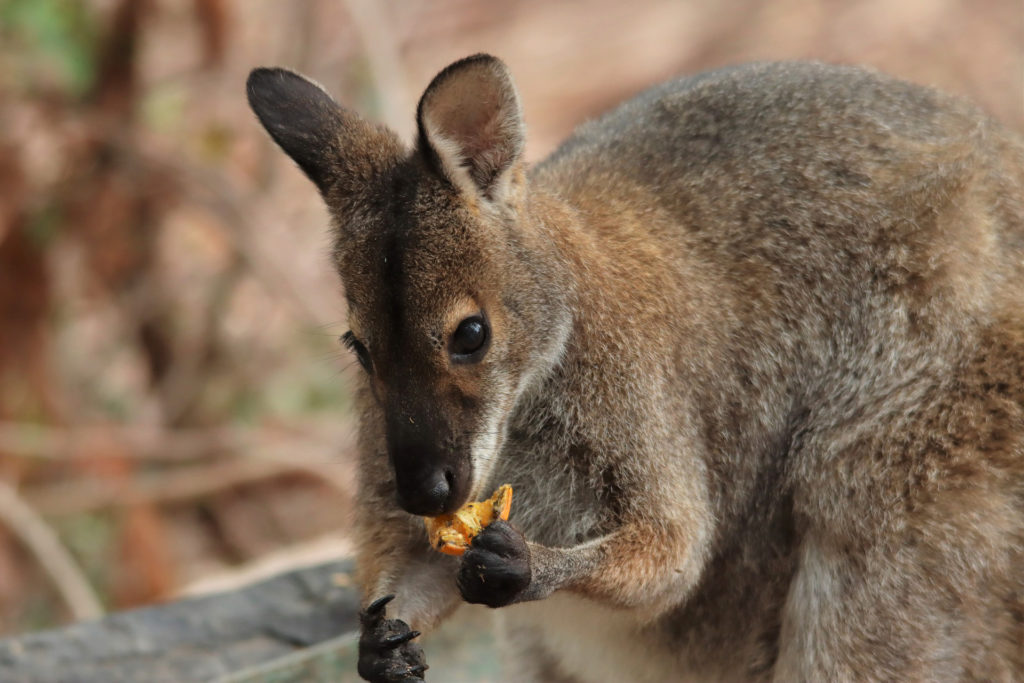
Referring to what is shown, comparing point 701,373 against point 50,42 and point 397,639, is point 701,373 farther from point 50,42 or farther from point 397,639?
point 50,42

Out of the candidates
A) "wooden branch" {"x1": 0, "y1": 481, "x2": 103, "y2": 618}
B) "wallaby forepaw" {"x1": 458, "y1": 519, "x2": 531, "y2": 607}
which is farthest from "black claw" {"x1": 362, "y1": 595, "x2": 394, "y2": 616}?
"wooden branch" {"x1": 0, "y1": 481, "x2": 103, "y2": 618}

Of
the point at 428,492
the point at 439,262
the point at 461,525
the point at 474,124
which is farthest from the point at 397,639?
the point at 474,124

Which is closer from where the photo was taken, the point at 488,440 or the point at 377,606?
the point at 488,440

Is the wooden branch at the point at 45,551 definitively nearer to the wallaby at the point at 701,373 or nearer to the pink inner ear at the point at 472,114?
the wallaby at the point at 701,373

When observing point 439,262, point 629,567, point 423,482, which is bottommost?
point 629,567

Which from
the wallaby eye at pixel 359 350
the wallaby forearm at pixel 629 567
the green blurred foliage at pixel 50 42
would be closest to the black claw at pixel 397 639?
the wallaby forearm at pixel 629 567

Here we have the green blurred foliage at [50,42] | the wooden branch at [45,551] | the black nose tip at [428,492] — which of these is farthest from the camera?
the wooden branch at [45,551]
